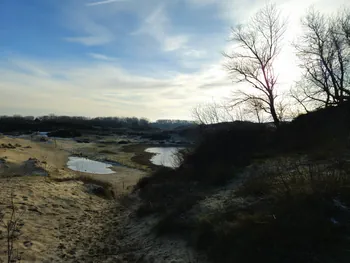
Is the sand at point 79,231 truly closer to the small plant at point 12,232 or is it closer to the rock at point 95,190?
the small plant at point 12,232

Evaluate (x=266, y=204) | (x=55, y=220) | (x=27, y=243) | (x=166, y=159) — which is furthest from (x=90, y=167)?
(x=266, y=204)

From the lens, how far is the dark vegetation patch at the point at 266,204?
6488mm

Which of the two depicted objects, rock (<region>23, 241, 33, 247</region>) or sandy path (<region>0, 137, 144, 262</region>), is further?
rock (<region>23, 241, 33, 247</region>)

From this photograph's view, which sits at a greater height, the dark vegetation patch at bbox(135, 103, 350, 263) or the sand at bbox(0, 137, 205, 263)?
the dark vegetation patch at bbox(135, 103, 350, 263)

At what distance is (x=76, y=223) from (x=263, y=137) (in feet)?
46.9

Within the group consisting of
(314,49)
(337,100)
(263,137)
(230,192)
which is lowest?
(230,192)

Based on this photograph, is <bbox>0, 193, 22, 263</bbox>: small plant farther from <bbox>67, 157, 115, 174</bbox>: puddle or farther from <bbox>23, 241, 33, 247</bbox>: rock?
<bbox>67, 157, 115, 174</bbox>: puddle

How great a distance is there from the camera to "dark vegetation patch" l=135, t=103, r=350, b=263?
649 centimetres

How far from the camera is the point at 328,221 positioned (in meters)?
6.67

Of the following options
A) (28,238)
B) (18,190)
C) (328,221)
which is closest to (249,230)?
(328,221)

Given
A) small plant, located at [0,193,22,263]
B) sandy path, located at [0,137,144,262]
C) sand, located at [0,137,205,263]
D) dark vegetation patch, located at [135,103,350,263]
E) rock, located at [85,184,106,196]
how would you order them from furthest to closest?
rock, located at [85,184,106,196]
sandy path, located at [0,137,144,262]
sand, located at [0,137,205,263]
small plant, located at [0,193,22,263]
dark vegetation patch, located at [135,103,350,263]

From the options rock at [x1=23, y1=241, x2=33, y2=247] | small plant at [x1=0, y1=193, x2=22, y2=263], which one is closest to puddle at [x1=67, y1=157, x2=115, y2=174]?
small plant at [x1=0, y1=193, x2=22, y2=263]

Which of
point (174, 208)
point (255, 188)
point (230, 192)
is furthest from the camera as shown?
point (230, 192)

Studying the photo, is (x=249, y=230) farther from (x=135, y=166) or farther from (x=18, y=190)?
(x=135, y=166)
